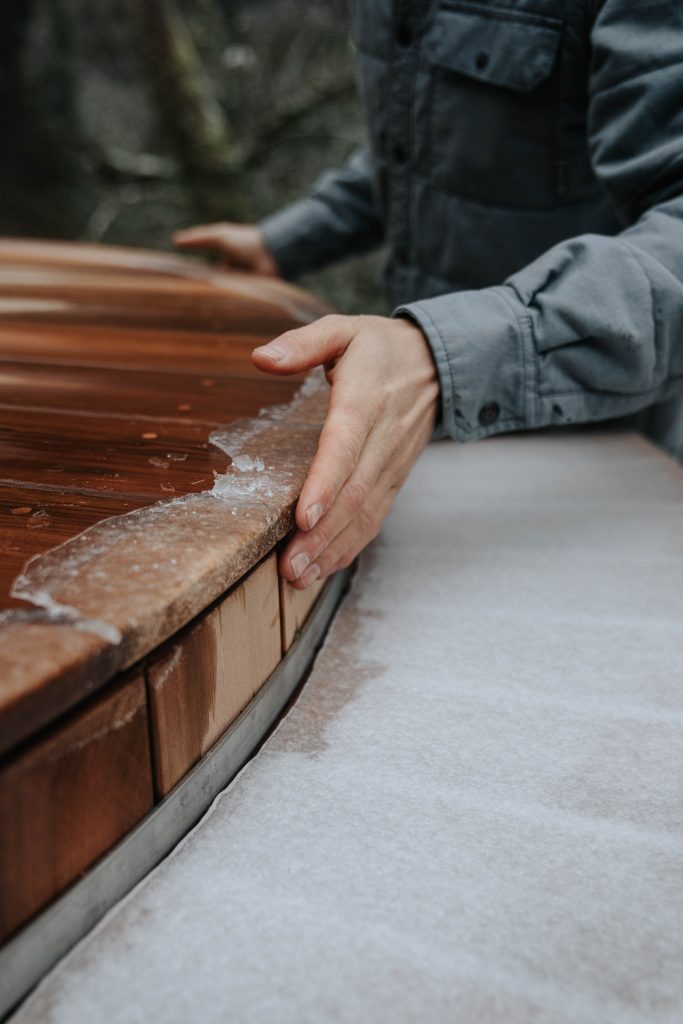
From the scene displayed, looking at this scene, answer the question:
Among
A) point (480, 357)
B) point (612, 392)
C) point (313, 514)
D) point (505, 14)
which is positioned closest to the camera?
point (313, 514)

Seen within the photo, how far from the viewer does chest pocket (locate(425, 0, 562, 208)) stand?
154cm

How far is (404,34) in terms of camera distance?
5.76 ft

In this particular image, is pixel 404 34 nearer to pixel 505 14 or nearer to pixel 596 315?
pixel 505 14

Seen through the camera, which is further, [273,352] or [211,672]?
[273,352]

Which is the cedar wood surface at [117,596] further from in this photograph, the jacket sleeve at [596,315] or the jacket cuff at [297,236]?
the jacket cuff at [297,236]

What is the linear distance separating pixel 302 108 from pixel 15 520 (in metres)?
4.85

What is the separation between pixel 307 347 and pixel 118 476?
0.83 feet

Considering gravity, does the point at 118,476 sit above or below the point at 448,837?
above

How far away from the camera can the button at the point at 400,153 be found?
1.88 meters

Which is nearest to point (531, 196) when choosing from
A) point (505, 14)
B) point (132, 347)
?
point (505, 14)

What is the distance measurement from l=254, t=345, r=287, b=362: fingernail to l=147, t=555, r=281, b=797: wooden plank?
0.22 meters

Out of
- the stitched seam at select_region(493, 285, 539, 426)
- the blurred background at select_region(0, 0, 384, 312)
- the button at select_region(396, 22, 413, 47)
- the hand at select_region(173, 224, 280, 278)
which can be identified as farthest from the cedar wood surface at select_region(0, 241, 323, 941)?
the blurred background at select_region(0, 0, 384, 312)

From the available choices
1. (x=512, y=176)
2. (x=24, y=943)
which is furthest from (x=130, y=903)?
(x=512, y=176)

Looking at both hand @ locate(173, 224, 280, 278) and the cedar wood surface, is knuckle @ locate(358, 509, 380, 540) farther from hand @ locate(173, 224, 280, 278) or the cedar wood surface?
hand @ locate(173, 224, 280, 278)
